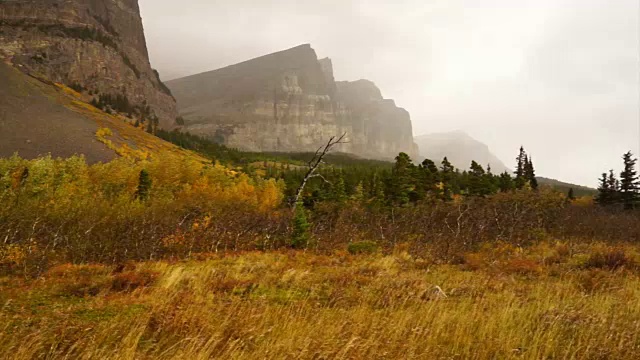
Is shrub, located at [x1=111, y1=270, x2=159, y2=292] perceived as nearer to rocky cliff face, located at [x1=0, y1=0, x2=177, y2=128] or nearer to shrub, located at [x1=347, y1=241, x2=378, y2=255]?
shrub, located at [x1=347, y1=241, x2=378, y2=255]

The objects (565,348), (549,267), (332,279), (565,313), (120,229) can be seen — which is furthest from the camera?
(120,229)

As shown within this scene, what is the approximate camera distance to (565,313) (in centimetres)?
538

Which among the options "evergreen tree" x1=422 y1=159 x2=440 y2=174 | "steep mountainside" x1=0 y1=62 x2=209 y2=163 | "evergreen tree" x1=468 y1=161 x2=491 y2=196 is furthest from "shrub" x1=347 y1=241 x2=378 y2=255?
"steep mountainside" x1=0 y1=62 x2=209 y2=163

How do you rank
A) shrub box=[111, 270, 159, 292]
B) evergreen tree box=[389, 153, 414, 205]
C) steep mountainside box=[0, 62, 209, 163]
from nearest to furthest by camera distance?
shrub box=[111, 270, 159, 292] < evergreen tree box=[389, 153, 414, 205] < steep mountainside box=[0, 62, 209, 163]

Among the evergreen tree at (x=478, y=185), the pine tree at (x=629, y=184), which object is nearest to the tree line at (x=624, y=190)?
the pine tree at (x=629, y=184)

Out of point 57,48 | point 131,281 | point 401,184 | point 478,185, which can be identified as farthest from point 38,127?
point 57,48

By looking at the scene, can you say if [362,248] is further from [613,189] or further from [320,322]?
[613,189]

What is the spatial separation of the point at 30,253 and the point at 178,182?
110 ft

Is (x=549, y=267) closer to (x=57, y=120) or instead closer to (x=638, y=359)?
(x=638, y=359)

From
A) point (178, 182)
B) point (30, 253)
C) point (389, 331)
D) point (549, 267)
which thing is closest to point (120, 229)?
point (30, 253)

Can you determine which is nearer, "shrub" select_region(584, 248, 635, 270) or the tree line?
"shrub" select_region(584, 248, 635, 270)

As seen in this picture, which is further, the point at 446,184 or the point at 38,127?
the point at 38,127

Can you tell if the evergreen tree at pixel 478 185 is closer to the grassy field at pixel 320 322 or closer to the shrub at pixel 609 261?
the shrub at pixel 609 261

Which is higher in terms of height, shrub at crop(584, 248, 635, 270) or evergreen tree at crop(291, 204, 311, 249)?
shrub at crop(584, 248, 635, 270)
